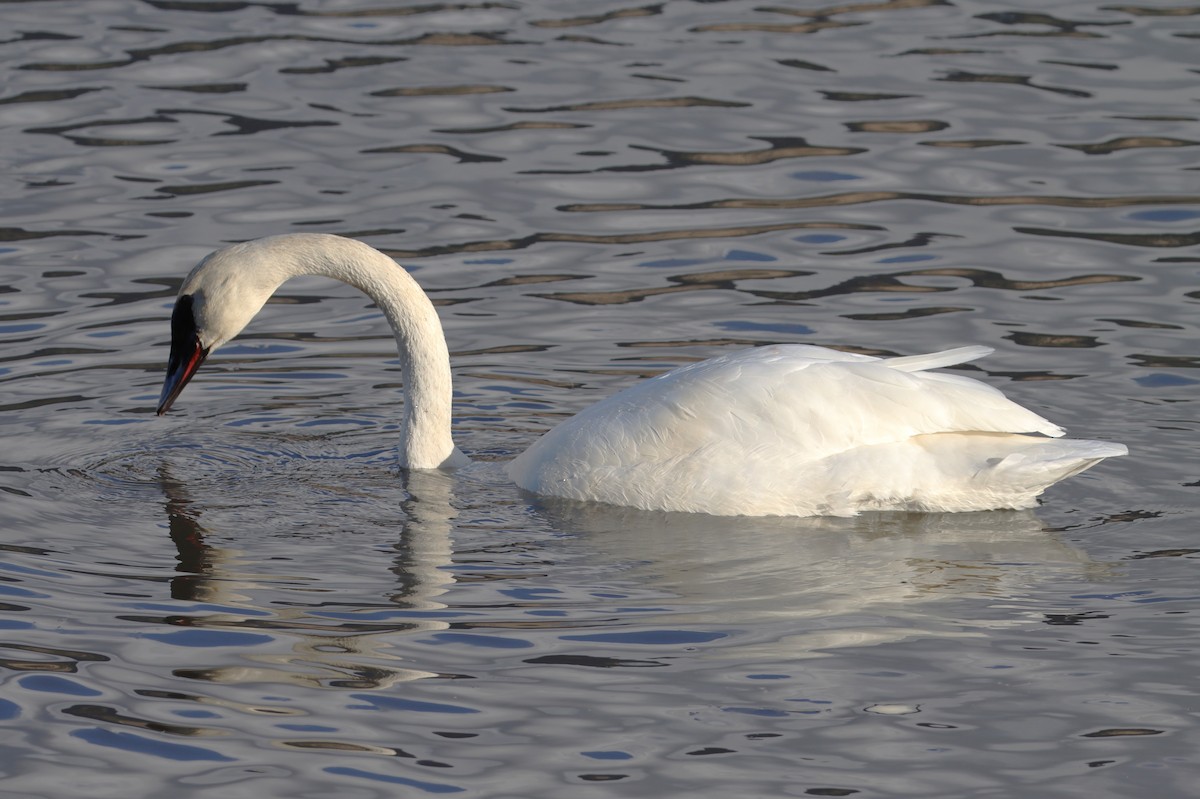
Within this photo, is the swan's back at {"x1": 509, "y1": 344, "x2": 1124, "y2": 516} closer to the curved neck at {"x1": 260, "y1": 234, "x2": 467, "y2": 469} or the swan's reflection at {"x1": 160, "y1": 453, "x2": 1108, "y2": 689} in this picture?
the swan's reflection at {"x1": 160, "y1": 453, "x2": 1108, "y2": 689}

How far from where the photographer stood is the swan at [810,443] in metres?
8.30

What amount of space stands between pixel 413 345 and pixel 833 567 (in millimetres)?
2597

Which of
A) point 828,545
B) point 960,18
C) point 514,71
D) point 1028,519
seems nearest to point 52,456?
point 828,545

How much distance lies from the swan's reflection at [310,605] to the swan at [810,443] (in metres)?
0.64

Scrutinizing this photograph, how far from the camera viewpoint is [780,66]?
15117 mm

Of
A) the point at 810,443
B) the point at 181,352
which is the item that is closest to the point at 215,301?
the point at 181,352

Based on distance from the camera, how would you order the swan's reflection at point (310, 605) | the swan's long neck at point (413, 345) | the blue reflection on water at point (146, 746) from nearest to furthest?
the blue reflection on water at point (146, 746)
the swan's reflection at point (310, 605)
the swan's long neck at point (413, 345)

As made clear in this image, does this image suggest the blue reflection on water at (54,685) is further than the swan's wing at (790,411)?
No

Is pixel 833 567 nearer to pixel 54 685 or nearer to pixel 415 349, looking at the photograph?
pixel 415 349

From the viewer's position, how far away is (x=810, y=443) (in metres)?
8.34

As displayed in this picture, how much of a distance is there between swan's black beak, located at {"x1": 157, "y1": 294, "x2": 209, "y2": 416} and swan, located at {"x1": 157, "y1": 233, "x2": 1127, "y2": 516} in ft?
5.53

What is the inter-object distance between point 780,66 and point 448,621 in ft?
28.5

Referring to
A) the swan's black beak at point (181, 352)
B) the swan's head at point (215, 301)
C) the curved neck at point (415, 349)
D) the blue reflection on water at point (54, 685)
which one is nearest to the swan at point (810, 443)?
the curved neck at point (415, 349)

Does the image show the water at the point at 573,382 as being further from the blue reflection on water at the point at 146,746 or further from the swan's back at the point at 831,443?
the swan's back at the point at 831,443
